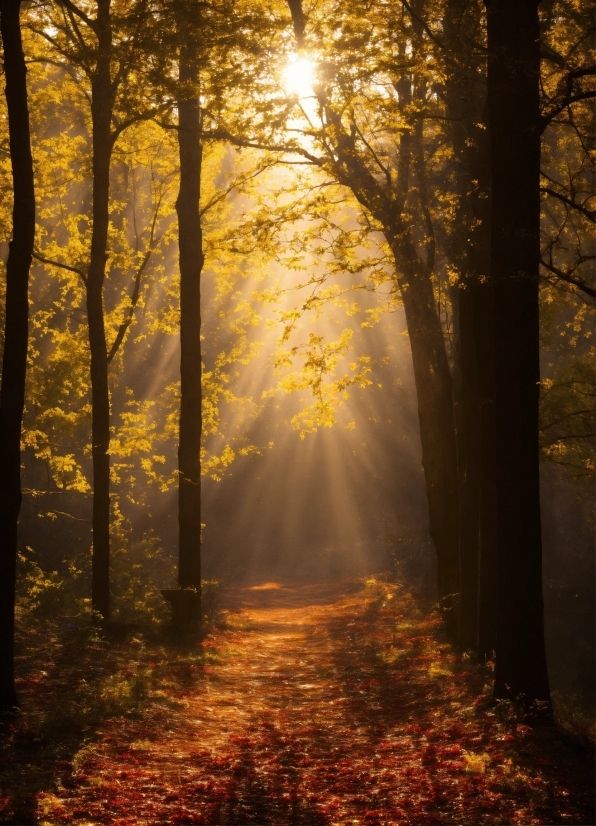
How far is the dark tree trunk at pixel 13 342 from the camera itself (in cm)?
822

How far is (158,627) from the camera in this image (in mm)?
15383

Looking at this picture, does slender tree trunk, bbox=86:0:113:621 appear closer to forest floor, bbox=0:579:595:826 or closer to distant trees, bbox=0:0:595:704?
distant trees, bbox=0:0:595:704

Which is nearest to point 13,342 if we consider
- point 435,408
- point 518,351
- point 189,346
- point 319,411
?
point 518,351

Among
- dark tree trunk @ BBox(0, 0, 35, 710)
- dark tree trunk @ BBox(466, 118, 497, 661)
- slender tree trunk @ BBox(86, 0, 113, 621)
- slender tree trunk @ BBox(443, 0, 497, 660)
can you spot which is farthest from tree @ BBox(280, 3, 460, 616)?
dark tree trunk @ BBox(0, 0, 35, 710)

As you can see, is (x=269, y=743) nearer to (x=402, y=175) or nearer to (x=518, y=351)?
(x=518, y=351)

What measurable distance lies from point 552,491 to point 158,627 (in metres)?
24.0

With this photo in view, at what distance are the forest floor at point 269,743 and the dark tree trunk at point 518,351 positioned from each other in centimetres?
84

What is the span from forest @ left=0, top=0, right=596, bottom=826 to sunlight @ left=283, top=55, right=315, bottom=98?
0.16 feet

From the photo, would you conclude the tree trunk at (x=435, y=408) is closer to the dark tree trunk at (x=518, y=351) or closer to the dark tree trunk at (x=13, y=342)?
the dark tree trunk at (x=518, y=351)

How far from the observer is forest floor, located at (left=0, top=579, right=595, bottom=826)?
6.07 metres

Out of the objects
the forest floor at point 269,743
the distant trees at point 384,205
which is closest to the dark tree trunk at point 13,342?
the distant trees at point 384,205

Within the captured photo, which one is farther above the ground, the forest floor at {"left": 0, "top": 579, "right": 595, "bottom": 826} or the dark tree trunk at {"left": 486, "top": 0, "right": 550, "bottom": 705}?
the dark tree trunk at {"left": 486, "top": 0, "right": 550, "bottom": 705}

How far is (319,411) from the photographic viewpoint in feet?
57.9

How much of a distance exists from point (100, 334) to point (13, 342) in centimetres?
681
